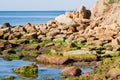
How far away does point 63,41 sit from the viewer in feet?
254

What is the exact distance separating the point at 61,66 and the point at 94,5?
151ft

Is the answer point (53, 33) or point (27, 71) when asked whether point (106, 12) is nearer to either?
point (53, 33)

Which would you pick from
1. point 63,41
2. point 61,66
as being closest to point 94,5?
point 63,41

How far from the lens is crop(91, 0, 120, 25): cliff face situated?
292 feet

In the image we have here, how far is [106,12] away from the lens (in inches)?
3816

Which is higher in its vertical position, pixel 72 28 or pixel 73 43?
pixel 73 43

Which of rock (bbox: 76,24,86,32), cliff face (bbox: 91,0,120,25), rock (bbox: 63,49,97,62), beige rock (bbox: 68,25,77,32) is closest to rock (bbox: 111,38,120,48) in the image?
rock (bbox: 63,49,97,62)

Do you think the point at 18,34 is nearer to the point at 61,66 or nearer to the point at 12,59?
the point at 12,59

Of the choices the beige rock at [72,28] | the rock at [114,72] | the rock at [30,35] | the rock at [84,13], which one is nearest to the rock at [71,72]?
the rock at [114,72]

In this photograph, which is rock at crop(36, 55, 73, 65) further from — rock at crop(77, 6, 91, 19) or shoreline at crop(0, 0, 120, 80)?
rock at crop(77, 6, 91, 19)

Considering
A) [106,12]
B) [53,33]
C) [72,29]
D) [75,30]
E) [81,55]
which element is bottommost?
[75,30]

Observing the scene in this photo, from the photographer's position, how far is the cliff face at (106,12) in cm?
8912

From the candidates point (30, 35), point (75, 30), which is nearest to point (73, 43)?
point (30, 35)

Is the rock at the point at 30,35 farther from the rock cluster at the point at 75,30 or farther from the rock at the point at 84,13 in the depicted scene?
the rock at the point at 84,13
